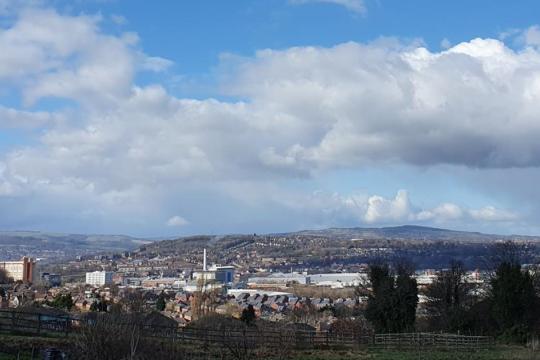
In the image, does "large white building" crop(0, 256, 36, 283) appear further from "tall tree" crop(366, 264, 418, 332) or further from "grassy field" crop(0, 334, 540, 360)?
"grassy field" crop(0, 334, 540, 360)

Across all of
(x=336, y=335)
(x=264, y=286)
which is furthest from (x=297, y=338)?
(x=264, y=286)

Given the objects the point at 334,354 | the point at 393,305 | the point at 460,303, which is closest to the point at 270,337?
the point at 334,354

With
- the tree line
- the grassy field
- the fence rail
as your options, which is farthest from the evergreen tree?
the grassy field

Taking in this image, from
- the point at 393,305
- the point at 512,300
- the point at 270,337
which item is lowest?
the point at 393,305

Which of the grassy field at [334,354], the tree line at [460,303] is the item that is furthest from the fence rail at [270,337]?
the tree line at [460,303]

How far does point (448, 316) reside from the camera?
193 feet

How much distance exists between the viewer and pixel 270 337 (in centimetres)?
3422

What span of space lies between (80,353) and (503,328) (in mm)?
43210

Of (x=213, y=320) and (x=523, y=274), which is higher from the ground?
(x=523, y=274)

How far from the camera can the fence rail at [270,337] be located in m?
28.9

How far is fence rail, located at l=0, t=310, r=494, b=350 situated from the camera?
28878 millimetres

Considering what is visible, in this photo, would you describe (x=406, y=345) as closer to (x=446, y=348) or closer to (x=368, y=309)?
(x=446, y=348)

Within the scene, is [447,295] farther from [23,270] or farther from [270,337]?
[23,270]

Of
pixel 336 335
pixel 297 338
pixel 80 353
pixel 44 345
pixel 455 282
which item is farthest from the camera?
pixel 455 282
